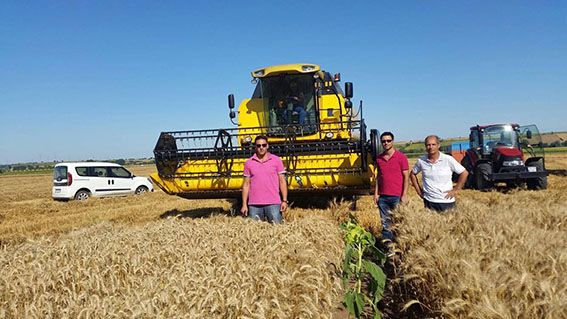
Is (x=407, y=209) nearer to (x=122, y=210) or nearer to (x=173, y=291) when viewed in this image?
(x=173, y=291)

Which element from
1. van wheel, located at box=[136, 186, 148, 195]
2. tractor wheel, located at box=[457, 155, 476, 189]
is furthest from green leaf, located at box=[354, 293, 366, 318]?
van wheel, located at box=[136, 186, 148, 195]

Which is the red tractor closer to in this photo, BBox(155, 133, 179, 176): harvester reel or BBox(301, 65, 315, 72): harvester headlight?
BBox(301, 65, 315, 72): harvester headlight

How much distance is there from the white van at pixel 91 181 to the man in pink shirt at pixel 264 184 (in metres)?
11.1

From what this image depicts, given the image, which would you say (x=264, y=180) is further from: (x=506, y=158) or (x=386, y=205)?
(x=506, y=158)

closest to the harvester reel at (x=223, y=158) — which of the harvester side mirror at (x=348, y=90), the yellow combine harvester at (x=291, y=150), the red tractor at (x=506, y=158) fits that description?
the yellow combine harvester at (x=291, y=150)

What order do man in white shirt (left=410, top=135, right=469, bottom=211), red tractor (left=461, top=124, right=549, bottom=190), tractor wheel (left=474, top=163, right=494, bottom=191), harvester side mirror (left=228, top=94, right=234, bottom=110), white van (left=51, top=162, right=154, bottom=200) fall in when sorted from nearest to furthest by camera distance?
man in white shirt (left=410, top=135, right=469, bottom=211) → harvester side mirror (left=228, top=94, right=234, bottom=110) → red tractor (left=461, top=124, right=549, bottom=190) → tractor wheel (left=474, top=163, right=494, bottom=191) → white van (left=51, top=162, right=154, bottom=200)

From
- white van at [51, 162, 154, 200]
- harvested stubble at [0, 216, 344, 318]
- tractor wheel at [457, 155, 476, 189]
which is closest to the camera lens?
harvested stubble at [0, 216, 344, 318]

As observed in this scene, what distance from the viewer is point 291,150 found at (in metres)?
7.18

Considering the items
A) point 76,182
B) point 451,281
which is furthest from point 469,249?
point 76,182

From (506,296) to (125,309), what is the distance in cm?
214

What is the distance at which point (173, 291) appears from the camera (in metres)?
2.34

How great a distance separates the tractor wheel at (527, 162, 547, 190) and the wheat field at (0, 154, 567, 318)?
7984 mm

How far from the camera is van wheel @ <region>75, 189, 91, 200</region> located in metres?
13.6

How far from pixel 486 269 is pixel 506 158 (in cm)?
1064
